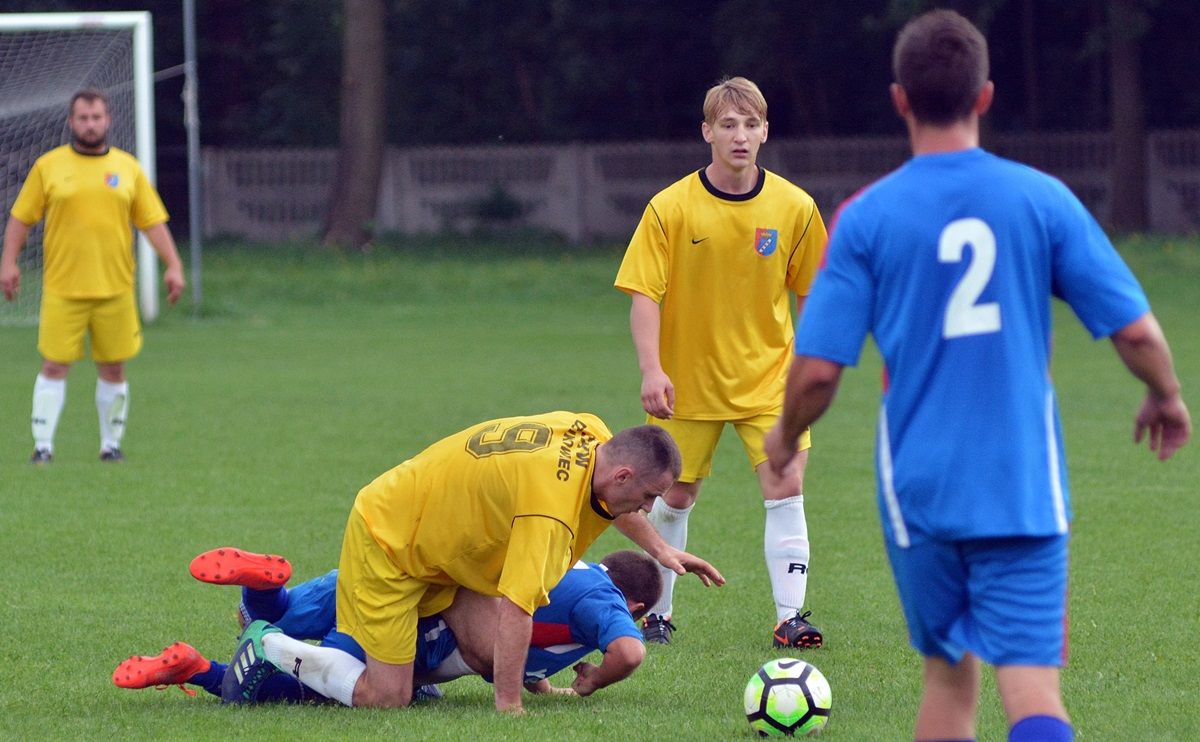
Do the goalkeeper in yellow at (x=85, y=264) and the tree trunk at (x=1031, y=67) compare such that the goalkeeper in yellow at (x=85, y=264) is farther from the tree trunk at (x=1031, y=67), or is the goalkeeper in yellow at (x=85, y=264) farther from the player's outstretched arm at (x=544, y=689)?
the tree trunk at (x=1031, y=67)

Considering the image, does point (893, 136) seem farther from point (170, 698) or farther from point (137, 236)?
point (170, 698)

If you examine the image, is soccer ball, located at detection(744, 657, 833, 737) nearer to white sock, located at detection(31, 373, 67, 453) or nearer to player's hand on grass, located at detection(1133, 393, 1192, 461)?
player's hand on grass, located at detection(1133, 393, 1192, 461)

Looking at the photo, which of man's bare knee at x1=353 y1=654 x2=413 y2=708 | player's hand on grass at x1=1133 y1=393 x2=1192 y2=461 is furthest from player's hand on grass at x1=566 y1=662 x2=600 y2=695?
player's hand on grass at x1=1133 y1=393 x2=1192 y2=461

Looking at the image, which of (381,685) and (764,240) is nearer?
(381,685)

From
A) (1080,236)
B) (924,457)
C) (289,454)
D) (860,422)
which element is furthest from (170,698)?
(860,422)

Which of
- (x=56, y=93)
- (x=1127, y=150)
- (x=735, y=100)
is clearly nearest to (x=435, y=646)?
(x=735, y=100)

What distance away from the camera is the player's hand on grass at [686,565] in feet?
17.0

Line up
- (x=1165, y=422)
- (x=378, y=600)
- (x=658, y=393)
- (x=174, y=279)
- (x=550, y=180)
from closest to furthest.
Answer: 1. (x=1165, y=422)
2. (x=378, y=600)
3. (x=658, y=393)
4. (x=174, y=279)
5. (x=550, y=180)

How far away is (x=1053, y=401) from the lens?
3537mm

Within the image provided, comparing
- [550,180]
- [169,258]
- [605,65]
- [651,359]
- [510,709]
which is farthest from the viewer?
[605,65]

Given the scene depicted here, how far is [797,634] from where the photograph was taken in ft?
20.2

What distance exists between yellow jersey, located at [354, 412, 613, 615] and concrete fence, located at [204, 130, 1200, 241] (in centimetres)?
2754

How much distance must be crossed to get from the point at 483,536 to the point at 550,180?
30378mm

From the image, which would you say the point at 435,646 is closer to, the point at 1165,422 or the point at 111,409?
the point at 1165,422
